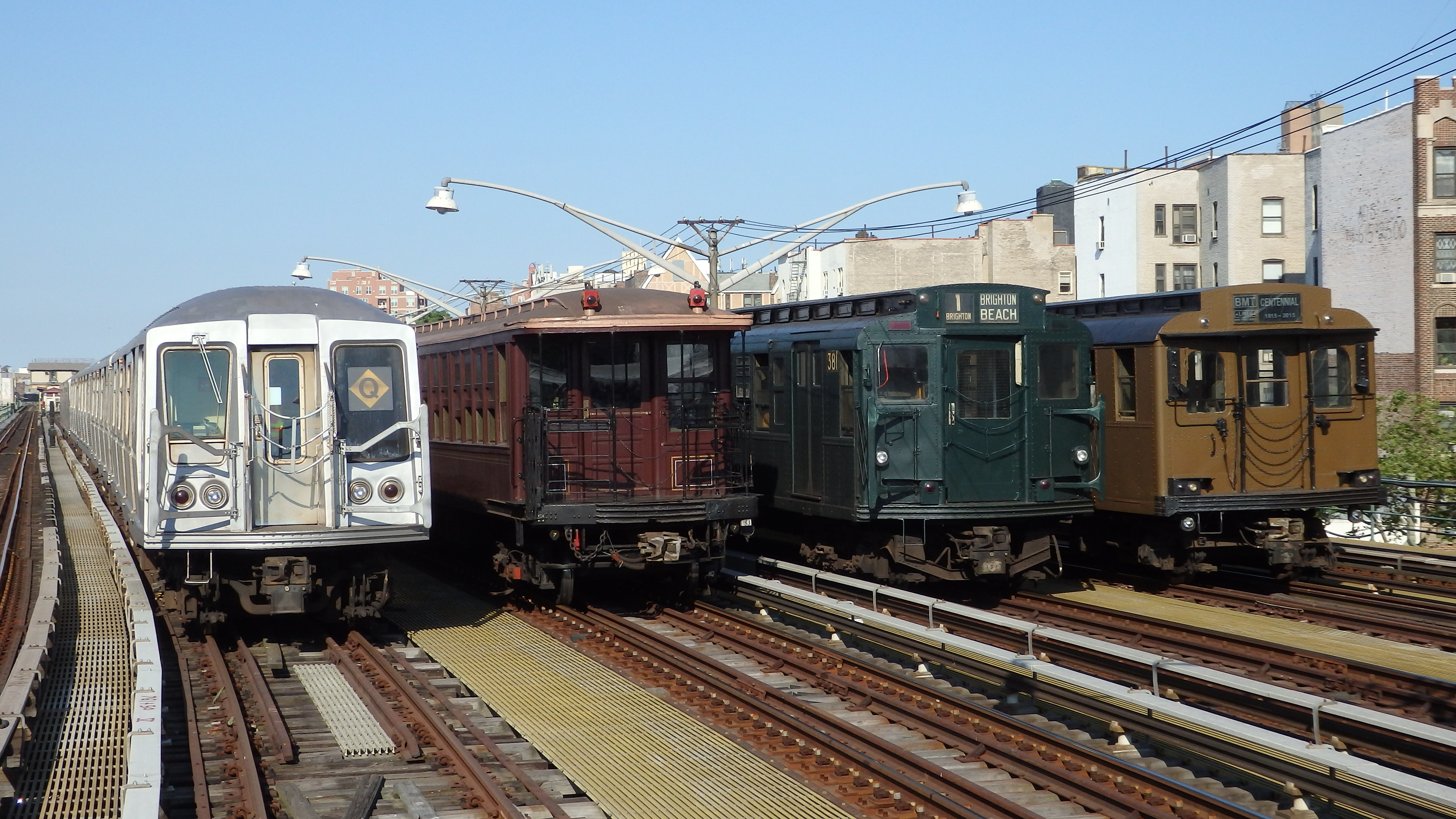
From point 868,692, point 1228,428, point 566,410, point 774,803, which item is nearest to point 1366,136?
point 1228,428

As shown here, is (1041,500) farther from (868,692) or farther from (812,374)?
(868,692)

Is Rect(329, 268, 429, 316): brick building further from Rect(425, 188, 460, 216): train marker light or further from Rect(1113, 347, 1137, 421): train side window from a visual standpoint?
Rect(1113, 347, 1137, 421): train side window

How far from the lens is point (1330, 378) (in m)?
15.5

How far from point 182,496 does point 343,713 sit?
118 inches

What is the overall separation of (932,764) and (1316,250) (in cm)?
3459

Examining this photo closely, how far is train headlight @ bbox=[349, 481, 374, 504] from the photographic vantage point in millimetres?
12625

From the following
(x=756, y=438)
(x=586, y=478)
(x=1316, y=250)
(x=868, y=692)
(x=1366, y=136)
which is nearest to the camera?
(x=868, y=692)

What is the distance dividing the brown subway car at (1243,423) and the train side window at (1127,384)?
0.01 meters

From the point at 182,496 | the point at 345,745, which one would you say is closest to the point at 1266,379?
the point at 345,745

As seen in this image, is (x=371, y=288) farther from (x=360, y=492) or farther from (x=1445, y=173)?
(x=360, y=492)

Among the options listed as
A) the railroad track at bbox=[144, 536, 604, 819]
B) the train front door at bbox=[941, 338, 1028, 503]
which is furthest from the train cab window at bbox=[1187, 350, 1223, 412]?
the railroad track at bbox=[144, 536, 604, 819]

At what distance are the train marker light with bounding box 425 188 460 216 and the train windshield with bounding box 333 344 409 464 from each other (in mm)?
12637

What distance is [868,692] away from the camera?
1029cm

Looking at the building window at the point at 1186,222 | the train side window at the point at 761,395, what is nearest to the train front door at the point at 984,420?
the train side window at the point at 761,395
